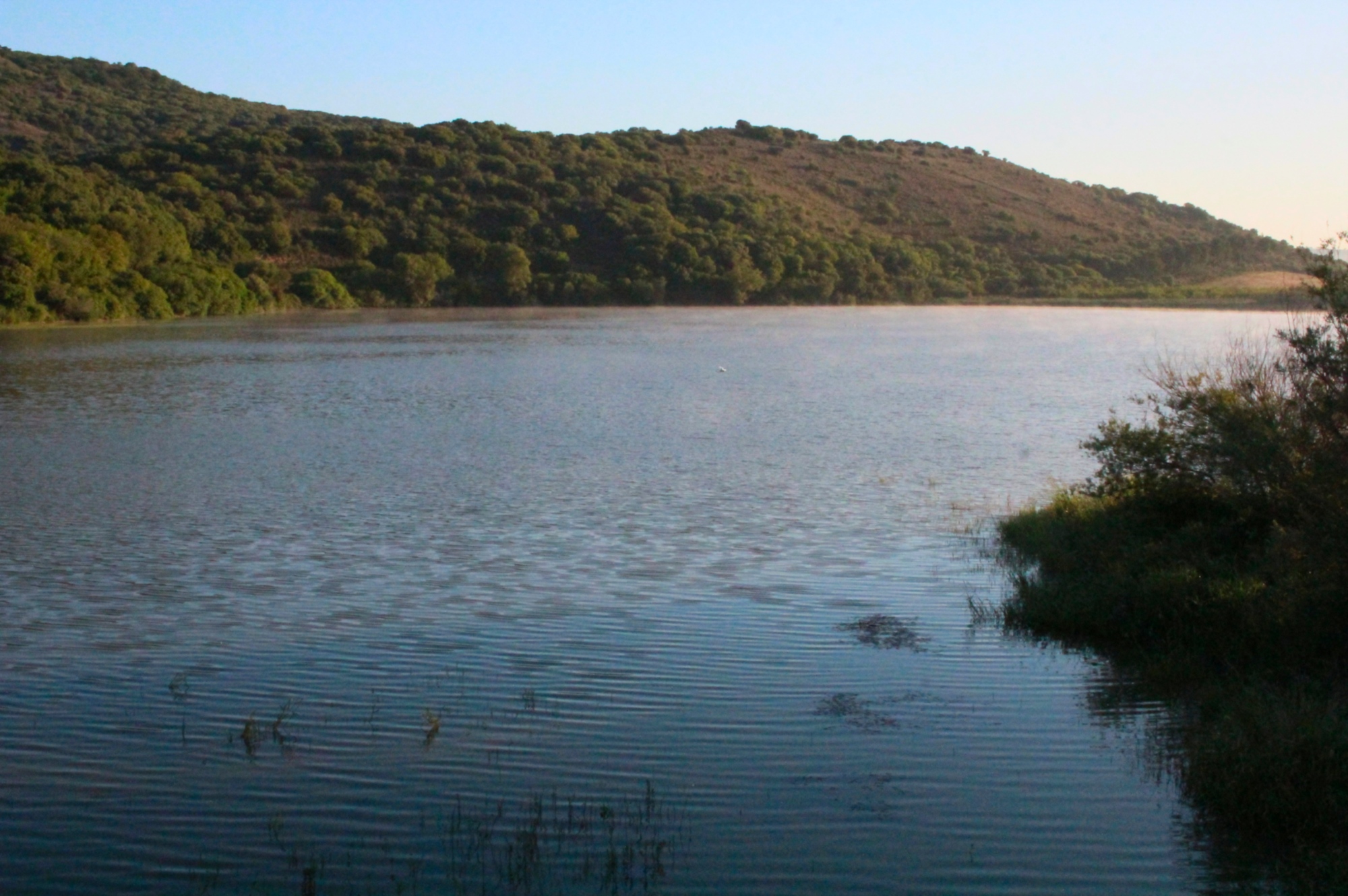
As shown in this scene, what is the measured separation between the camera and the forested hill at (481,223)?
6969 cm

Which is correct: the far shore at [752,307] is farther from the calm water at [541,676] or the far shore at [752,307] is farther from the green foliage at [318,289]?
the calm water at [541,676]

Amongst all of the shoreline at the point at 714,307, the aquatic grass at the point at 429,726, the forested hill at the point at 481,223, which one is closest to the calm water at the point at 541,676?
the aquatic grass at the point at 429,726

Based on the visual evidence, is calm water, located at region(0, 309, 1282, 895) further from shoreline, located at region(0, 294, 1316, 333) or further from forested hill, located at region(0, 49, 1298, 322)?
shoreline, located at region(0, 294, 1316, 333)

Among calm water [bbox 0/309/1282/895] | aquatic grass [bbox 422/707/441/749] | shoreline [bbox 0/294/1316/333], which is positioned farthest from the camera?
shoreline [bbox 0/294/1316/333]

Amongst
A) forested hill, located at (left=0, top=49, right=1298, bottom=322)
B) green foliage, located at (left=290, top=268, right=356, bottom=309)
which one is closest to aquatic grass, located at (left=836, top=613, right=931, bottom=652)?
forested hill, located at (left=0, top=49, right=1298, bottom=322)

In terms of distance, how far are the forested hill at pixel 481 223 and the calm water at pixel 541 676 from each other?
4489 cm

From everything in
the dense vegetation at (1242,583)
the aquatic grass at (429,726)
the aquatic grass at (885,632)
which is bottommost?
the aquatic grass at (429,726)

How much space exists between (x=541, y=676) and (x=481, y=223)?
278ft

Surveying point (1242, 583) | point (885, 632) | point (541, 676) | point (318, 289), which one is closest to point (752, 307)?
point (318, 289)

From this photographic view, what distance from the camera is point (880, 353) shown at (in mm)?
48531

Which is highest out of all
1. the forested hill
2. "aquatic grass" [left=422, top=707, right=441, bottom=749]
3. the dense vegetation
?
the forested hill

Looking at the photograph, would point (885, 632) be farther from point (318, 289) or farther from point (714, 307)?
point (714, 307)

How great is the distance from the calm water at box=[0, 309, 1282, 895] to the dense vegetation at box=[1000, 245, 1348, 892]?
46cm

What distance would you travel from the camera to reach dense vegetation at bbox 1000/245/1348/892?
7191 mm
